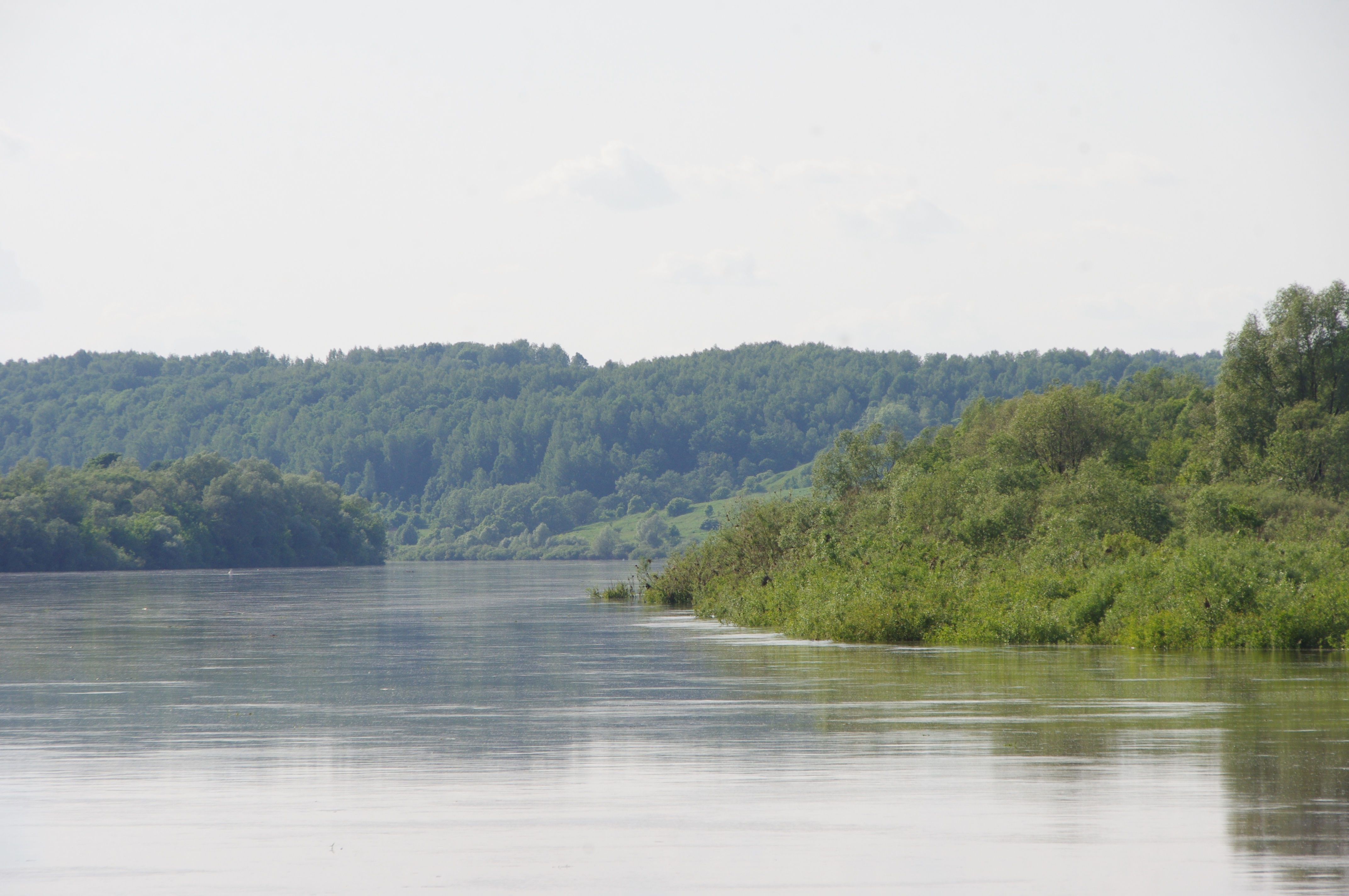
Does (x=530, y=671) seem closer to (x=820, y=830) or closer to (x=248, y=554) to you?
(x=820, y=830)

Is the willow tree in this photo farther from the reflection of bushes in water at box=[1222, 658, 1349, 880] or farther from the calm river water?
the reflection of bushes in water at box=[1222, 658, 1349, 880]

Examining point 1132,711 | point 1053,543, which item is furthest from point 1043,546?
point 1132,711

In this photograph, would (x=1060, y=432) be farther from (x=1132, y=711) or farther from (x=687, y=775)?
(x=687, y=775)

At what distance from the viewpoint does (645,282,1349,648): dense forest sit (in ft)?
113

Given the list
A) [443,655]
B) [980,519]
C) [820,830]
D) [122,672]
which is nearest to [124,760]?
[820,830]

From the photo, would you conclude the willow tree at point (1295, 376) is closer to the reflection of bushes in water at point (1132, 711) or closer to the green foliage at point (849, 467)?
the green foliage at point (849, 467)

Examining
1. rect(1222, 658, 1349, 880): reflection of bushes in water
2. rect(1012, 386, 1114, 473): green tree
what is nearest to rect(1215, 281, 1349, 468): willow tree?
rect(1012, 386, 1114, 473): green tree

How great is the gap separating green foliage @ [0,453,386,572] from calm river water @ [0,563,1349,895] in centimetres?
12784

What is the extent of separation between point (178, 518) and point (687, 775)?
6400 inches

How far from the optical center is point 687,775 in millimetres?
16438

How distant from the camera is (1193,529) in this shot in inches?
1821

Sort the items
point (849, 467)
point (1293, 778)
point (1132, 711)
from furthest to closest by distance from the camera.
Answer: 1. point (849, 467)
2. point (1132, 711)
3. point (1293, 778)

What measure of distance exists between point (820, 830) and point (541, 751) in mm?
6311

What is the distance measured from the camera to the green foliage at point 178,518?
15300 centimetres
